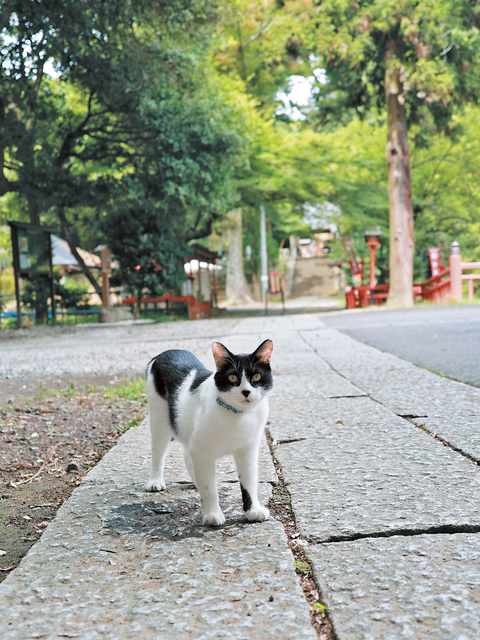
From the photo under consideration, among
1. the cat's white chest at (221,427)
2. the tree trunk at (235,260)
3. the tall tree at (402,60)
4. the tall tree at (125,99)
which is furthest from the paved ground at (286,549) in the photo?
the tree trunk at (235,260)

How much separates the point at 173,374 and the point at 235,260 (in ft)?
85.0

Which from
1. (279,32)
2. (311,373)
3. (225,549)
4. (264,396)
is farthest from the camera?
(279,32)

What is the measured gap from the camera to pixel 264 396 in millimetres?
2182

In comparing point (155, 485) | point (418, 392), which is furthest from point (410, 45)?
point (155, 485)

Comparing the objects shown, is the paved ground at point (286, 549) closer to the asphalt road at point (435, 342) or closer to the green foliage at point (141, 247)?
the asphalt road at point (435, 342)

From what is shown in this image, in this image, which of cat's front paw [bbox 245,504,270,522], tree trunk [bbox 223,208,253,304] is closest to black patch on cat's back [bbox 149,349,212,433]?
cat's front paw [bbox 245,504,270,522]

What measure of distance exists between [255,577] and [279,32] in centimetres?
2450

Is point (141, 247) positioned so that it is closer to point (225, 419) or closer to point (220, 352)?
point (220, 352)

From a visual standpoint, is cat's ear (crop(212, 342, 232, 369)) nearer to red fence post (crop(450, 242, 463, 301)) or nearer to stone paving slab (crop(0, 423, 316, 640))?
stone paving slab (crop(0, 423, 316, 640))

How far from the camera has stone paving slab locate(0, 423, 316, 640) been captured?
4.46 feet

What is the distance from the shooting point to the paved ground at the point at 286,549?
137cm

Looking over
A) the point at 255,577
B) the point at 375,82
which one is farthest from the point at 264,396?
the point at 375,82

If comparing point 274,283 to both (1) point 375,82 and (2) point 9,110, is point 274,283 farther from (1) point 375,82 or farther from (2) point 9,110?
(2) point 9,110

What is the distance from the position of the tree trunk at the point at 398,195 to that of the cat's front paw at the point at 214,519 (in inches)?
578
